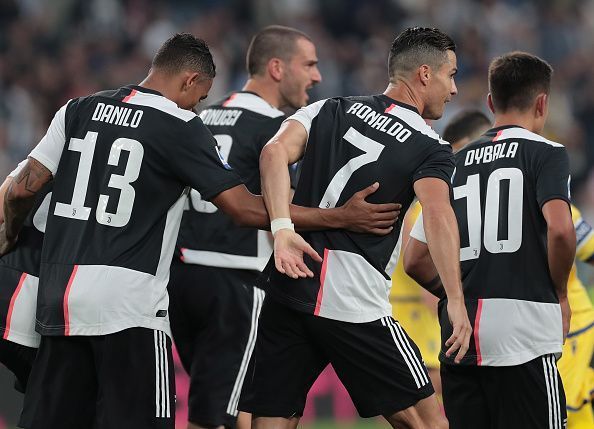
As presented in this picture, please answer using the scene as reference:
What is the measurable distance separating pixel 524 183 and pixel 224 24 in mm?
9997

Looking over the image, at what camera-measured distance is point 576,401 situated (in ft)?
21.6

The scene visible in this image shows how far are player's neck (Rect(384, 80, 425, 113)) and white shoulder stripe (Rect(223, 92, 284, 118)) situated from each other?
1.60 metres

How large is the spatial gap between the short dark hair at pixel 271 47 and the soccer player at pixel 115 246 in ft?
7.63

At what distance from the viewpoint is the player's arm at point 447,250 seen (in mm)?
4836

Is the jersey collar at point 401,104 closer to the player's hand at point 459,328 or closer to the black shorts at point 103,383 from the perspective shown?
the player's hand at point 459,328

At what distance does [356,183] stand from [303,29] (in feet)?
33.8

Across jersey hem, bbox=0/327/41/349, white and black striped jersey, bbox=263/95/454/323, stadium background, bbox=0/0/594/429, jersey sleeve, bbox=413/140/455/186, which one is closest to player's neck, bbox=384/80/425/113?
white and black striped jersey, bbox=263/95/454/323

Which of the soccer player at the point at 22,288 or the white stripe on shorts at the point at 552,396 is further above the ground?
the soccer player at the point at 22,288

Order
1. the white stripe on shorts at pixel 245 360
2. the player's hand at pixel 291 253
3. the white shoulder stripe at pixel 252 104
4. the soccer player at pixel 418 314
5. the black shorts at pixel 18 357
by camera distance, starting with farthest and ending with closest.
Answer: the soccer player at pixel 418 314 < the white shoulder stripe at pixel 252 104 < the white stripe on shorts at pixel 245 360 < the black shorts at pixel 18 357 < the player's hand at pixel 291 253

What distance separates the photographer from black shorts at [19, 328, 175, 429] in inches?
198

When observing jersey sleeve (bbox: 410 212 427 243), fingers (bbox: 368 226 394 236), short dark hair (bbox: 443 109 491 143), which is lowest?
fingers (bbox: 368 226 394 236)

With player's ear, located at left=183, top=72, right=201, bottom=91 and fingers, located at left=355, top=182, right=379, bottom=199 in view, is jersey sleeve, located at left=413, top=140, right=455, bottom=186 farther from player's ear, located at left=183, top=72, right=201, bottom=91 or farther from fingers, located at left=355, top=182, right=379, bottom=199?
player's ear, located at left=183, top=72, right=201, bottom=91

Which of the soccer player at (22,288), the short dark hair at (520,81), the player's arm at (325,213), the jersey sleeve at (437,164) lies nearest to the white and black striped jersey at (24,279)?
the soccer player at (22,288)

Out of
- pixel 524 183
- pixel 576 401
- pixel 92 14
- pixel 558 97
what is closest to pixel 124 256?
pixel 524 183
